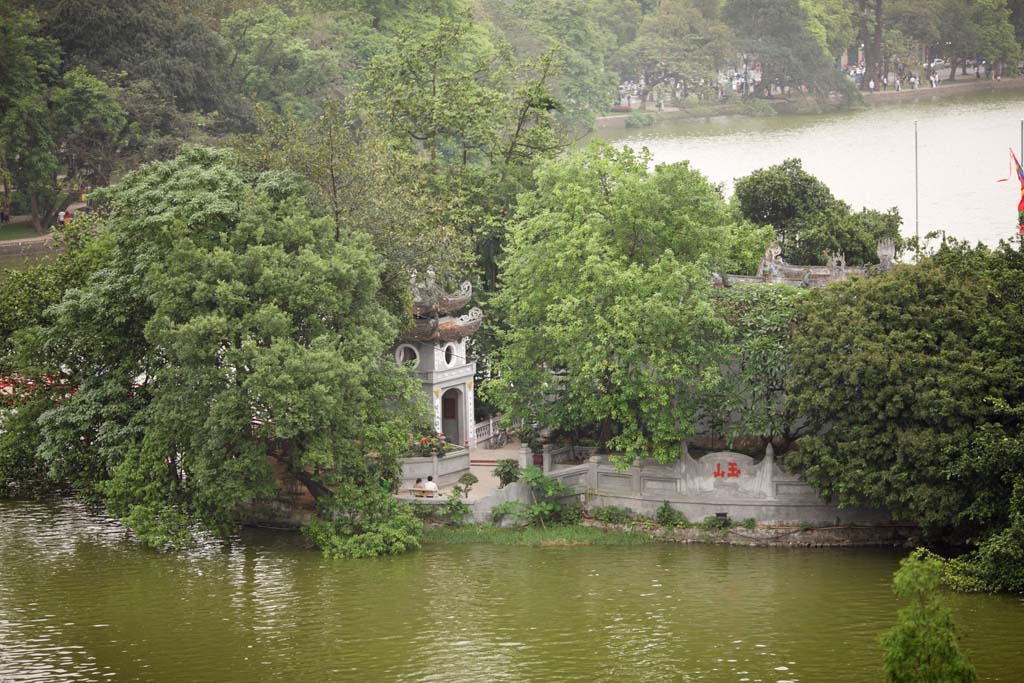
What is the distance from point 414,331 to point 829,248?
14436mm

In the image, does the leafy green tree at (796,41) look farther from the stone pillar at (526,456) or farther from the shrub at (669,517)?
the shrub at (669,517)

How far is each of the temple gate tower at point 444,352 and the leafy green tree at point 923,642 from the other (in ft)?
66.2

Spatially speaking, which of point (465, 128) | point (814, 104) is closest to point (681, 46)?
point (814, 104)

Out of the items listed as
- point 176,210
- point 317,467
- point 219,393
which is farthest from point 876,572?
point 176,210

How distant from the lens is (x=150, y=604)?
32.7 meters

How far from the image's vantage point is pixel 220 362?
3531 centimetres

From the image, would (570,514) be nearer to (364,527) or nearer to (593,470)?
(593,470)

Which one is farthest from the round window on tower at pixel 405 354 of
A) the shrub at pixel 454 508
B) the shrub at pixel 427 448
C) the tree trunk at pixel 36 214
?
the tree trunk at pixel 36 214

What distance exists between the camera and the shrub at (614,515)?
120ft

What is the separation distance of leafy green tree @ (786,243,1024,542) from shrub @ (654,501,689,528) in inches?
112

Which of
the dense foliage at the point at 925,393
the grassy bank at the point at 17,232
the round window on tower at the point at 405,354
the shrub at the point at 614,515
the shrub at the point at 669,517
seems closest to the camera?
the dense foliage at the point at 925,393

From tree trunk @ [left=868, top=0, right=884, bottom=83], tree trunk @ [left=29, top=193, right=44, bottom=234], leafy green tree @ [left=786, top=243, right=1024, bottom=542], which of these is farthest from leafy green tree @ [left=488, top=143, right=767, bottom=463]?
tree trunk @ [left=868, top=0, right=884, bottom=83]

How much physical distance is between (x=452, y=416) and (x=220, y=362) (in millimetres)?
9154

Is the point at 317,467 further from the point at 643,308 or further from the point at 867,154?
the point at 867,154
